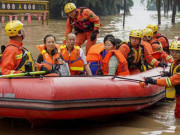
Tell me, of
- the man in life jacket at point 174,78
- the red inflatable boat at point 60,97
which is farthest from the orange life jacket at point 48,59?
the man in life jacket at point 174,78

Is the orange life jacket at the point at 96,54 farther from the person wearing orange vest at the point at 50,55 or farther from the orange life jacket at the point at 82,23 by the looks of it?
the orange life jacket at the point at 82,23

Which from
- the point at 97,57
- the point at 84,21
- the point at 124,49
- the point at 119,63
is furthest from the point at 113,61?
the point at 84,21

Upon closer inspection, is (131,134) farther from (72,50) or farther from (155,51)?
(155,51)

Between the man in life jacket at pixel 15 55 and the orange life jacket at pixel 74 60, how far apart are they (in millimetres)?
654

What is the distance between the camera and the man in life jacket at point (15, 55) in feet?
13.8

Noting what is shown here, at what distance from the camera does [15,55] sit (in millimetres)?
4277

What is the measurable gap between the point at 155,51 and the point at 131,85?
2.44 meters

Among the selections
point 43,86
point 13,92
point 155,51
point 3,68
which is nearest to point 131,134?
point 43,86

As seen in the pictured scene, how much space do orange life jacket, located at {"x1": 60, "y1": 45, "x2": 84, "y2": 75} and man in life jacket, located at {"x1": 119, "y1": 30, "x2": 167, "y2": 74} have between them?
2.57 ft

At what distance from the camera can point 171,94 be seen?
4598mm

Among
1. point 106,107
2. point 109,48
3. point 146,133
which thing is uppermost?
point 109,48

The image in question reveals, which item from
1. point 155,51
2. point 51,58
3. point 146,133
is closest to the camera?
point 146,133

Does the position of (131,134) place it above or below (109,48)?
below

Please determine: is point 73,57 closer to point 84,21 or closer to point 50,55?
point 50,55
